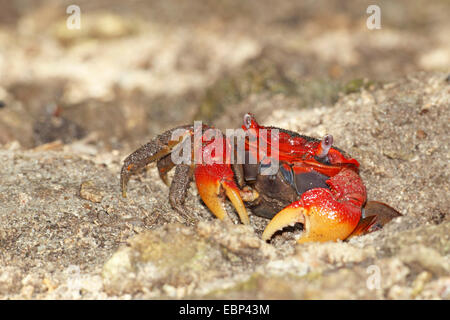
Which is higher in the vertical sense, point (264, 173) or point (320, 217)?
point (264, 173)

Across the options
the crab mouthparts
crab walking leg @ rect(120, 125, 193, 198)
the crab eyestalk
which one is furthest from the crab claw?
crab walking leg @ rect(120, 125, 193, 198)

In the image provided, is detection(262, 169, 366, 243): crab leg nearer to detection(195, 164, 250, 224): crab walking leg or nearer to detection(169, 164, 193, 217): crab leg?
detection(195, 164, 250, 224): crab walking leg

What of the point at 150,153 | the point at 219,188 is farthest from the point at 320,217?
the point at 150,153

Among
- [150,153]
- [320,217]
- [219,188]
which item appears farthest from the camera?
[150,153]

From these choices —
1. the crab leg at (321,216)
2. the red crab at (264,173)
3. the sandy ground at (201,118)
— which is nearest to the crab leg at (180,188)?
the red crab at (264,173)

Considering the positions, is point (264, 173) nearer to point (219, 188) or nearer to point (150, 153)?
point (219, 188)

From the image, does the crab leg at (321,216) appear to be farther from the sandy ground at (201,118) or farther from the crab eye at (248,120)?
the crab eye at (248,120)

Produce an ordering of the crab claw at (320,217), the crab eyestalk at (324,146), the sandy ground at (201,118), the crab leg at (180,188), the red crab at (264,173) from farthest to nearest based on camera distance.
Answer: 1. the crab leg at (180,188)
2. the red crab at (264,173)
3. the crab eyestalk at (324,146)
4. the crab claw at (320,217)
5. the sandy ground at (201,118)
